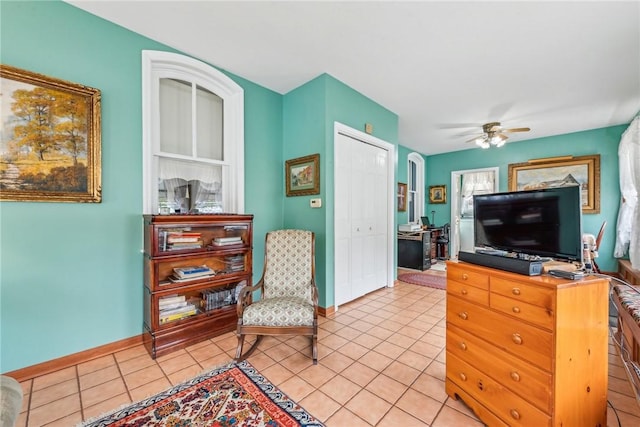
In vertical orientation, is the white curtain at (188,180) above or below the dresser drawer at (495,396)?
above

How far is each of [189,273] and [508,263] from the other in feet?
8.40

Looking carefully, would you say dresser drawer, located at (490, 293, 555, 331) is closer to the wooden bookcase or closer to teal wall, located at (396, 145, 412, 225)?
the wooden bookcase

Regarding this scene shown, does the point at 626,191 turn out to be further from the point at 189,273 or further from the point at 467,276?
the point at 189,273

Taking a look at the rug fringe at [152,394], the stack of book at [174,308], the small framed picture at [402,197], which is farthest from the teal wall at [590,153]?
the stack of book at [174,308]

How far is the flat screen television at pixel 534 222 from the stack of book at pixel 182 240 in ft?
8.12

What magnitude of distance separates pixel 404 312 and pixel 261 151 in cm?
277

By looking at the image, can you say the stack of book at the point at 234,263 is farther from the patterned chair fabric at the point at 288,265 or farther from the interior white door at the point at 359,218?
the interior white door at the point at 359,218

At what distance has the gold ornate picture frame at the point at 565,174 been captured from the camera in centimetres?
494

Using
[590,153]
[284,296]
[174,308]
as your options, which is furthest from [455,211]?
[174,308]

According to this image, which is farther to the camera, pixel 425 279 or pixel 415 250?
pixel 415 250

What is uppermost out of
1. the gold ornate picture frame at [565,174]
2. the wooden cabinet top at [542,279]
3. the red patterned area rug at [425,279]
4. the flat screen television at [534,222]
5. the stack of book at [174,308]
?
the gold ornate picture frame at [565,174]

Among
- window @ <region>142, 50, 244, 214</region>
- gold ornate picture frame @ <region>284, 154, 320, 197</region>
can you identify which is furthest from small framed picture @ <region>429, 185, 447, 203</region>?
window @ <region>142, 50, 244, 214</region>

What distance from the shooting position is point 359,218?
11.9 ft

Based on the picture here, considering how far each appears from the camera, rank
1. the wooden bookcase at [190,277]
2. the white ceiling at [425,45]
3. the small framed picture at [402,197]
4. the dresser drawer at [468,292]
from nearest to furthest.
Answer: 1. the dresser drawer at [468,292]
2. the white ceiling at [425,45]
3. the wooden bookcase at [190,277]
4. the small framed picture at [402,197]
